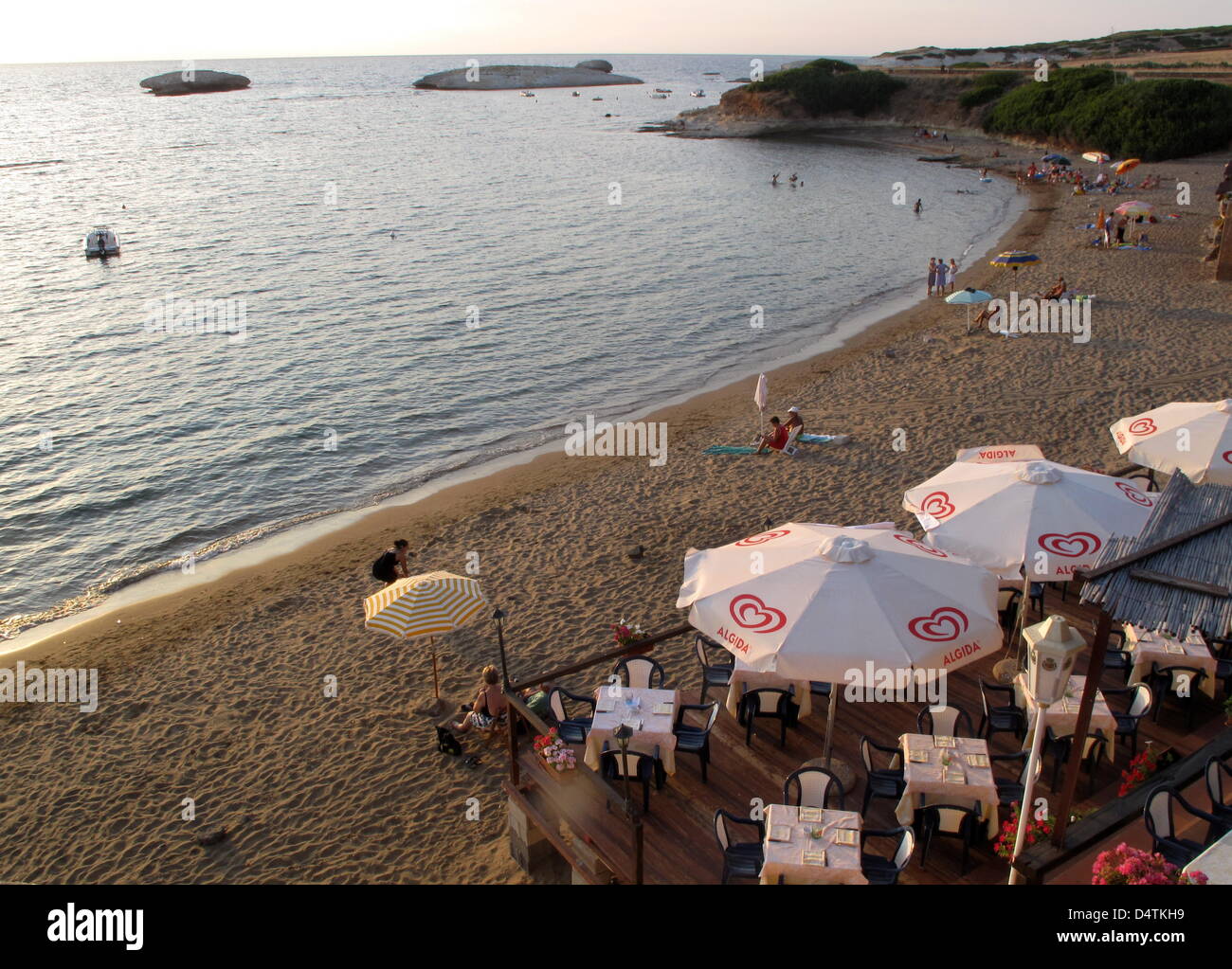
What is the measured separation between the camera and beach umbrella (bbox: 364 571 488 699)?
11.6 meters

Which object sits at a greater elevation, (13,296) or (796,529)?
(13,296)

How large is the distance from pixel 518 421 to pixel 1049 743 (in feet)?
61.4

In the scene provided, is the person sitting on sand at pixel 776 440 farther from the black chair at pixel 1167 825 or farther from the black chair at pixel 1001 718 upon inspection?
the black chair at pixel 1167 825

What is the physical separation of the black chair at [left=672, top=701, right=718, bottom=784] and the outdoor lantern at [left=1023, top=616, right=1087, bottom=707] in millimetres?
3854

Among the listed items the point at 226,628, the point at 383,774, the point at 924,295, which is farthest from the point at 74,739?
the point at 924,295

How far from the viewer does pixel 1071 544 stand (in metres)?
9.56

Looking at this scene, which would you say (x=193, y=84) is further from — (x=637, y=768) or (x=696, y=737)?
(x=637, y=768)

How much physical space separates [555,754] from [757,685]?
268 centimetres

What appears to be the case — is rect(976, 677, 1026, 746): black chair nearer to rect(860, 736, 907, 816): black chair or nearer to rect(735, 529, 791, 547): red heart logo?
rect(860, 736, 907, 816): black chair

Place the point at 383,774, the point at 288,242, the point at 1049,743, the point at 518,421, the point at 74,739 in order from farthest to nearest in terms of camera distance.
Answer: the point at 288,242 < the point at 518,421 < the point at 74,739 < the point at 383,774 < the point at 1049,743

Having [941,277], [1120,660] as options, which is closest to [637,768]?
[1120,660]

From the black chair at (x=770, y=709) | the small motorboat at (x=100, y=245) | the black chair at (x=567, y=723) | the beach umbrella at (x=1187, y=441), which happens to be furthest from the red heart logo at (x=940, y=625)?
the small motorboat at (x=100, y=245)

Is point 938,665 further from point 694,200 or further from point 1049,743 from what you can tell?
point 694,200
